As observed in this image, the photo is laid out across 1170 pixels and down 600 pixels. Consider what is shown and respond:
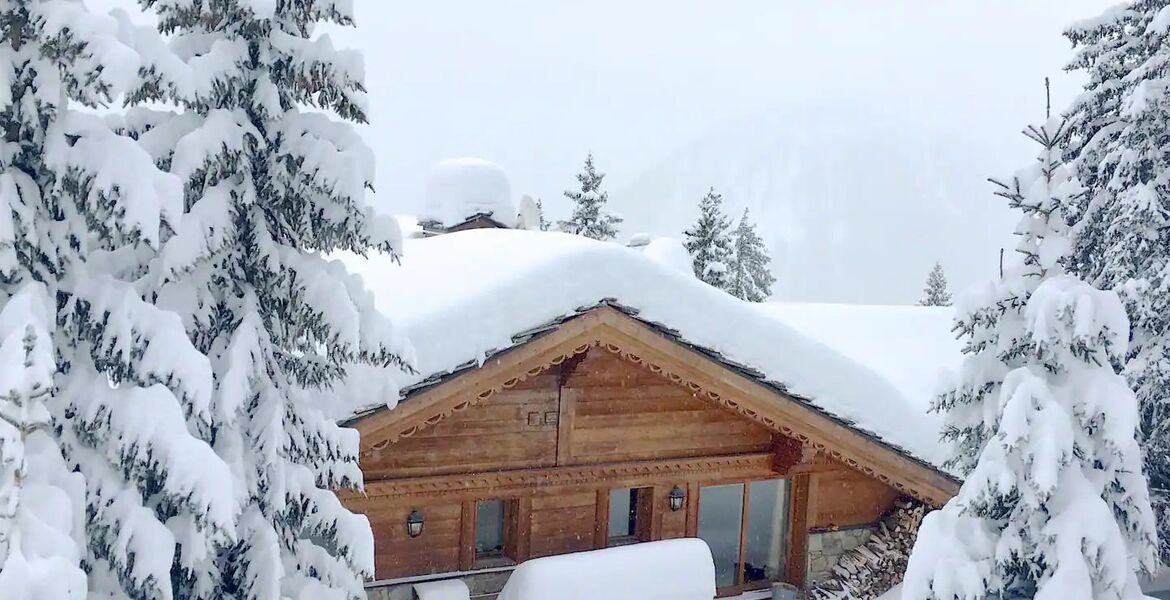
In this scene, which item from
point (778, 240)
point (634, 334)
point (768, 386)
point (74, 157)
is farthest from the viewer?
point (778, 240)

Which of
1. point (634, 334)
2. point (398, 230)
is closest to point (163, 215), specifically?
point (398, 230)

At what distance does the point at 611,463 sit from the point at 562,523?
1.00 m

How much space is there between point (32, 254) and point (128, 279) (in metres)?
1.01

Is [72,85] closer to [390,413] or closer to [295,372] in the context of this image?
[295,372]

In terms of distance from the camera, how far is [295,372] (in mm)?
7395

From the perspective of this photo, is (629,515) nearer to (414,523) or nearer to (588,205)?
(414,523)

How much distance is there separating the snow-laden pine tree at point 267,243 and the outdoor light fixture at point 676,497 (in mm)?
5868

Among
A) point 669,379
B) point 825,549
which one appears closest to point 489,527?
point 669,379

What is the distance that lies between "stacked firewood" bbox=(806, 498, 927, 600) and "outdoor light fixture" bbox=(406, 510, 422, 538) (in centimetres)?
566

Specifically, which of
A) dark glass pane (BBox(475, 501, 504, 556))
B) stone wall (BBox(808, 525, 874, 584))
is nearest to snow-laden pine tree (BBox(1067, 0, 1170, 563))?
stone wall (BBox(808, 525, 874, 584))

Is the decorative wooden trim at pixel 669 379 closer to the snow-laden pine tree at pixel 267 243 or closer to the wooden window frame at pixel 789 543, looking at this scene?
the wooden window frame at pixel 789 543

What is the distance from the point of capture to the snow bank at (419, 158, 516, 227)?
1298 inches

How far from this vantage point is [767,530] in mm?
13266

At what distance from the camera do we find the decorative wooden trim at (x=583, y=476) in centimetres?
1072
